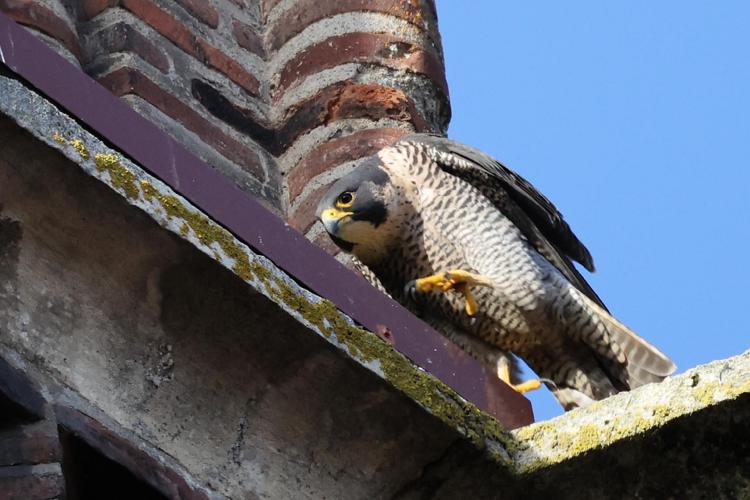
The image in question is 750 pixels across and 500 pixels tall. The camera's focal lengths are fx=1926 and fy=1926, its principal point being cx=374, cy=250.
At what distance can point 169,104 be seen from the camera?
4.58 m

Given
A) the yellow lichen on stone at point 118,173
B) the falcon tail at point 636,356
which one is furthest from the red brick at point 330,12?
the yellow lichen on stone at point 118,173

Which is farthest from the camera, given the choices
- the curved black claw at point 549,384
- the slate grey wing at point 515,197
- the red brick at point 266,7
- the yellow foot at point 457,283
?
the red brick at point 266,7

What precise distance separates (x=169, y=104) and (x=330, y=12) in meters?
0.82

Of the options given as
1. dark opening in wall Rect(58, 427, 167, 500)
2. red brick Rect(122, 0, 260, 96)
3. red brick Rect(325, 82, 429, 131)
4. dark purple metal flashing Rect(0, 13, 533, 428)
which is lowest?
dark opening in wall Rect(58, 427, 167, 500)

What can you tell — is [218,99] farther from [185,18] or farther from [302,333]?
[302,333]

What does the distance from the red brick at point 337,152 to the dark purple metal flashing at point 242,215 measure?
173 cm

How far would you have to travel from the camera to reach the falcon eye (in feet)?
15.5

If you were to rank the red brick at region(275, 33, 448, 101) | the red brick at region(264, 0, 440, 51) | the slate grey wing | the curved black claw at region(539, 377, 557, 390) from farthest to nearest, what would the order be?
the red brick at region(264, 0, 440, 51)
the red brick at region(275, 33, 448, 101)
the slate grey wing
the curved black claw at region(539, 377, 557, 390)

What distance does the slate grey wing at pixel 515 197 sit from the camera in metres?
4.82

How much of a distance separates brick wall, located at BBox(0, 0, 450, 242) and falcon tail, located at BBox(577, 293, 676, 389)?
2.60 feet

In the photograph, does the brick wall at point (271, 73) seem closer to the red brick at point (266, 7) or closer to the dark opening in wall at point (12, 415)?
the red brick at point (266, 7)

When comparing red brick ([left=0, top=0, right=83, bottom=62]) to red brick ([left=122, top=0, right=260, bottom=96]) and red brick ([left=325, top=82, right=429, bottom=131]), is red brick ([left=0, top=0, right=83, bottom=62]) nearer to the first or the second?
red brick ([left=122, top=0, right=260, bottom=96])

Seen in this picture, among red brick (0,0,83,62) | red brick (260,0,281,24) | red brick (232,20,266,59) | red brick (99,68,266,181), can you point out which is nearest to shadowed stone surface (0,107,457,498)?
red brick (99,68,266,181)

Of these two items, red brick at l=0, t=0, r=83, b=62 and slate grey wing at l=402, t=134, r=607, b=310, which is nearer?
red brick at l=0, t=0, r=83, b=62
